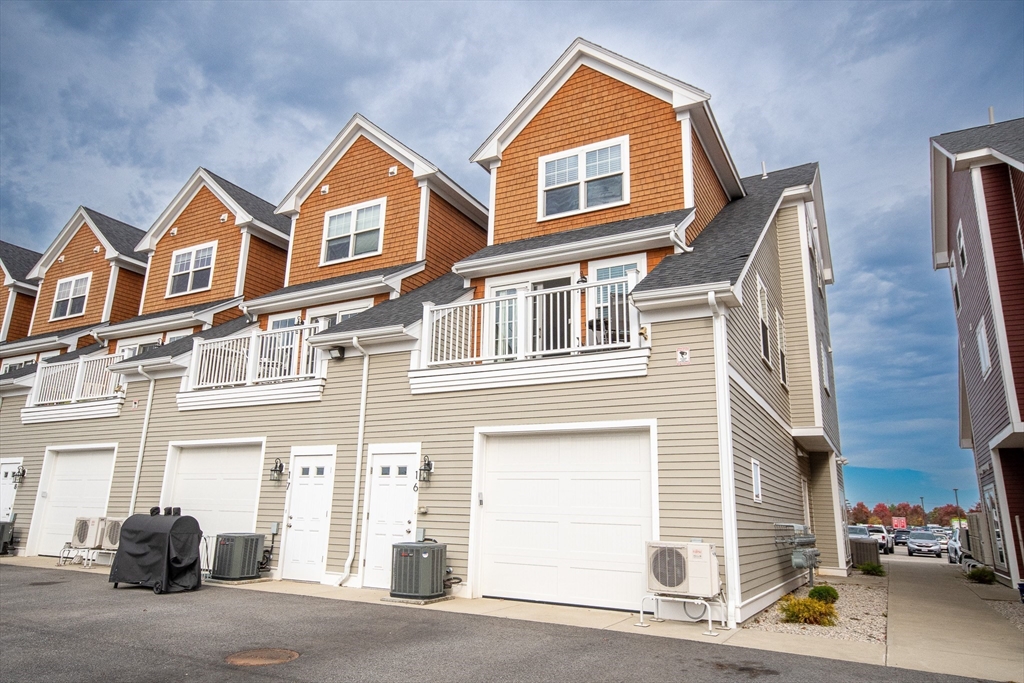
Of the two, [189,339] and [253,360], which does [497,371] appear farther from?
[189,339]

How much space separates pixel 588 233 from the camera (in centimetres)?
1173

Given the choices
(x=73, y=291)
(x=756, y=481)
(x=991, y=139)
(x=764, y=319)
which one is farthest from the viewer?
(x=73, y=291)

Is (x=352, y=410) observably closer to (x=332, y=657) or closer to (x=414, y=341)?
(x=414, y=341)

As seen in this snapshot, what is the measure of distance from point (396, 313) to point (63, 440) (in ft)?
34.6

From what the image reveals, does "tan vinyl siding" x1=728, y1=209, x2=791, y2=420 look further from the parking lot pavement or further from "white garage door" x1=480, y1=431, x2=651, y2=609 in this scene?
the parking lot pavement

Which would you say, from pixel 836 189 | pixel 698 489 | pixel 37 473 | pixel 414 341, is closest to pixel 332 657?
pixel 698 489

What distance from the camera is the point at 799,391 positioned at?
47.5 ft

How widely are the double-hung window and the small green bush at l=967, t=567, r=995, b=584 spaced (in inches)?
825

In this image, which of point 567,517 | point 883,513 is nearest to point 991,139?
point 567,517

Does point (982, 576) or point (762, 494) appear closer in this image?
point (762, 494)

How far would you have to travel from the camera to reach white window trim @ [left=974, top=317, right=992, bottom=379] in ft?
44.6

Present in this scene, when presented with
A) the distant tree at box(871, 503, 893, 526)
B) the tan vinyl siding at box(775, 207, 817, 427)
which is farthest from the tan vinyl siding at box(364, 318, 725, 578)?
the distant tree at box(871, 503, 893, 526)

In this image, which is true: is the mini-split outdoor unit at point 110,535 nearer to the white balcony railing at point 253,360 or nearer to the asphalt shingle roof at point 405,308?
the white balcony railing at point 253,360

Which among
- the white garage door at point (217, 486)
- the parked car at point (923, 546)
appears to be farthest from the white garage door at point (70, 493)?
the parked car at point (923, 546)
